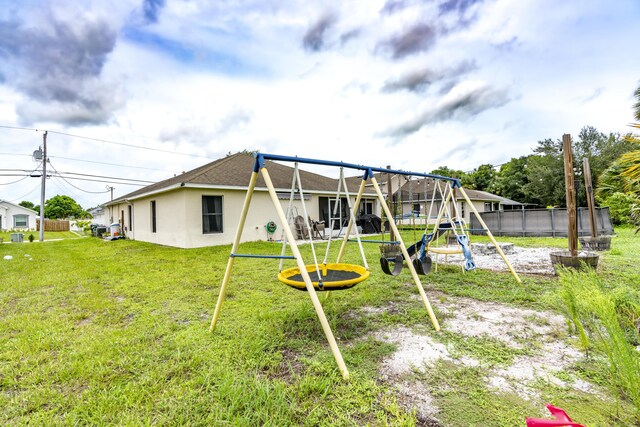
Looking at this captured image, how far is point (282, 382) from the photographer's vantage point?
203 cm

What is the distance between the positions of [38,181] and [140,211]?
12525 mm

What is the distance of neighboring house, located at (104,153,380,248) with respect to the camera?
34.1ft

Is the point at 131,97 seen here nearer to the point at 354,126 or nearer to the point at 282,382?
the point at 354,126

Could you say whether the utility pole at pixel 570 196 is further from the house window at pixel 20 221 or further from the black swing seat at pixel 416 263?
the house window at pixel 20 221

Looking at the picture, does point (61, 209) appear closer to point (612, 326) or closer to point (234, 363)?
point (234, 363)

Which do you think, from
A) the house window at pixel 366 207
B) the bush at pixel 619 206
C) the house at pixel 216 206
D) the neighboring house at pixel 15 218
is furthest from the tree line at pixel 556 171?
the neighboring house at pixel 15 218

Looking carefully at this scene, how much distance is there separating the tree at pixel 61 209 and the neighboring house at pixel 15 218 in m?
8.32

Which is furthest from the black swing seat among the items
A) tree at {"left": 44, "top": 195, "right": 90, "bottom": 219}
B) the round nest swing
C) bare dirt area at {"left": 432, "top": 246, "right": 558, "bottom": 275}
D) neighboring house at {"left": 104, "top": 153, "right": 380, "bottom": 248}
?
tree at {"left": 44, "top": 195, "right": 90, "bottom": 219}

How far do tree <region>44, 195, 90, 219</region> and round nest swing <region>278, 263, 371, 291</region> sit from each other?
5473cm

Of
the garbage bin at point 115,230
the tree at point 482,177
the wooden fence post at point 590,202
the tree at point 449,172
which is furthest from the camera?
the tree at point 449,172

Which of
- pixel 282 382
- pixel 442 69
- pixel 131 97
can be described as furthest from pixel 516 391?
pixel 131 97

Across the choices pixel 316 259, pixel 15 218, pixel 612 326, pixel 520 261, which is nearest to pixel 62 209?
pixel 15 218

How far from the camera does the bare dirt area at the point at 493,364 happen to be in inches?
75.9

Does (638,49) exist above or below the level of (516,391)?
above
